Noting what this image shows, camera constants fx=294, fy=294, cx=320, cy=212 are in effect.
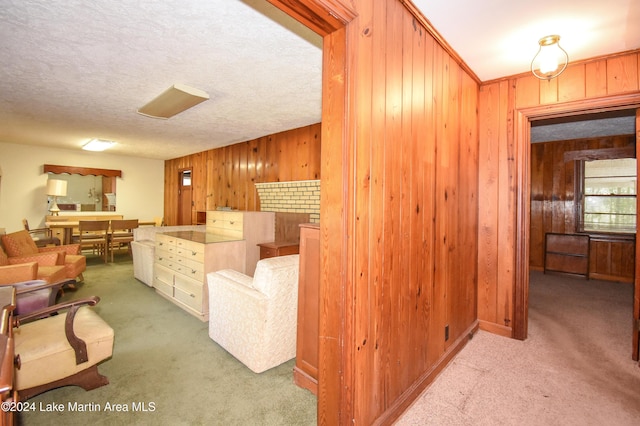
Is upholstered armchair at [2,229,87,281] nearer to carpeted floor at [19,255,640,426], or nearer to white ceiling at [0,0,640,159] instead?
carpeted floor at [19,255,640,426]

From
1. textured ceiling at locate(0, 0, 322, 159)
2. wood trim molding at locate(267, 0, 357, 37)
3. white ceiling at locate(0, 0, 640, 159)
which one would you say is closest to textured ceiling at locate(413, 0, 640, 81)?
white ceiling at locate(0, 0, 640, 159)

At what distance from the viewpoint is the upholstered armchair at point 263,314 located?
2.09 meters

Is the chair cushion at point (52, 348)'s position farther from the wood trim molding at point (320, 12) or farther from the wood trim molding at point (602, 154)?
the wood trim molding at point (602, 154)

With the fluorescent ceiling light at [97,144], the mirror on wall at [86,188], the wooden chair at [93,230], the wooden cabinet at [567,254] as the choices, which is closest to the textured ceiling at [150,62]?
the fluorescent ceiling light at [97,144]

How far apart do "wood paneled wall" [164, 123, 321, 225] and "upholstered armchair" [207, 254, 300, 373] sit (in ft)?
7.49

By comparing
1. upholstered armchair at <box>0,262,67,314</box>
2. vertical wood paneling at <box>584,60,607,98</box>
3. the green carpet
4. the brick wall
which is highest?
vertical wood paneling at <box>584,60,607,98</box>

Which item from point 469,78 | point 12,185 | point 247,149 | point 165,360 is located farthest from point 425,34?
point 12,185

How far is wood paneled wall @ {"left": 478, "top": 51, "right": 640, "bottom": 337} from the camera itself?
2516 mm

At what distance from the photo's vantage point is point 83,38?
205 centimetres

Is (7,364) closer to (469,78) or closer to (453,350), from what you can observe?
(453,350)

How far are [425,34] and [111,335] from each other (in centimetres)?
280

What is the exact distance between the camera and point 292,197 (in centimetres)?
441

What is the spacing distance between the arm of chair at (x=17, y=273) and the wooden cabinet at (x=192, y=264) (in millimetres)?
1235

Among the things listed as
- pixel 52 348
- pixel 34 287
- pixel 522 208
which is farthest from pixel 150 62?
pixel 522 208
